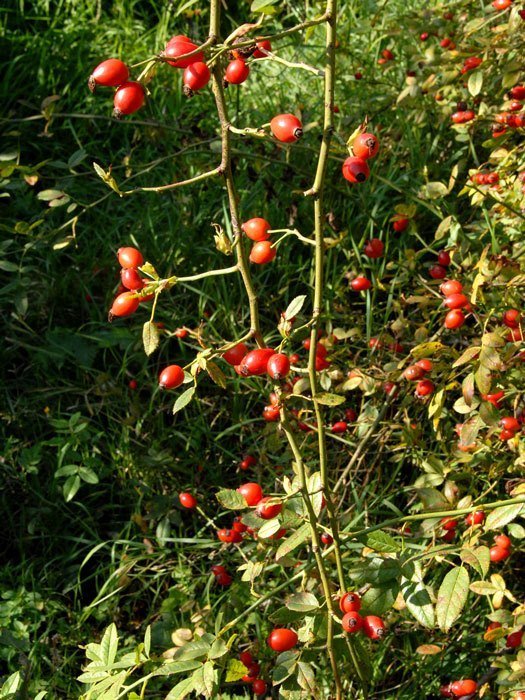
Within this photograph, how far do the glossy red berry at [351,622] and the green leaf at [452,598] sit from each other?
14 cm

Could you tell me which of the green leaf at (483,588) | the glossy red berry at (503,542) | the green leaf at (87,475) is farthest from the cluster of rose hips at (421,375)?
the green leaf at (87,475)

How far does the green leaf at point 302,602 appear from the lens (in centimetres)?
152

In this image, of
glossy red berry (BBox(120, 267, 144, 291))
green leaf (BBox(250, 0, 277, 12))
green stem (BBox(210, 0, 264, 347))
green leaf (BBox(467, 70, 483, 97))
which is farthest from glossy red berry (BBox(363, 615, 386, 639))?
green leaf (BBox(467, 70, 483, 97))

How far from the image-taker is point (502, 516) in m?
1.48

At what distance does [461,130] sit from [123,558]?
177 centimetres

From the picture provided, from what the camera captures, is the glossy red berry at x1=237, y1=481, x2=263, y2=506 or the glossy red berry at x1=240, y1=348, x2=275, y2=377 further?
the glossy red berry at x1=237, y1=481, x2=263, y2=506

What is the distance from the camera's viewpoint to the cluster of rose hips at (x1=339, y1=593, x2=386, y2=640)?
4.81 feet

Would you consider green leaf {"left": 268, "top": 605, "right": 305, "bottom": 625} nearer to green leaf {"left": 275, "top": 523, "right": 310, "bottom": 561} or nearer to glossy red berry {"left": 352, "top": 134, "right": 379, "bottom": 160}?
green leaf {"left": 275, "top": 523, "right": 310, "bottom": 561}

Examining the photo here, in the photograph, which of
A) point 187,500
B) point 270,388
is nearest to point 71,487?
point 187,500

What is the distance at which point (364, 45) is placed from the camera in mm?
3994

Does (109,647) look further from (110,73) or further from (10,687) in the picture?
(110,73)

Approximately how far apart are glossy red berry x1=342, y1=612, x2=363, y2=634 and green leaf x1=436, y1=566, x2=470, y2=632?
0.47ft

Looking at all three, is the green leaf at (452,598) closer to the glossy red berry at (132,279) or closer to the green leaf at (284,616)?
the green leaf at (284,616)

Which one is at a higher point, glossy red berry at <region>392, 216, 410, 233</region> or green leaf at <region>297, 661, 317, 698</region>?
glossy red berry at <region>392, 216, 410, 233</region>
